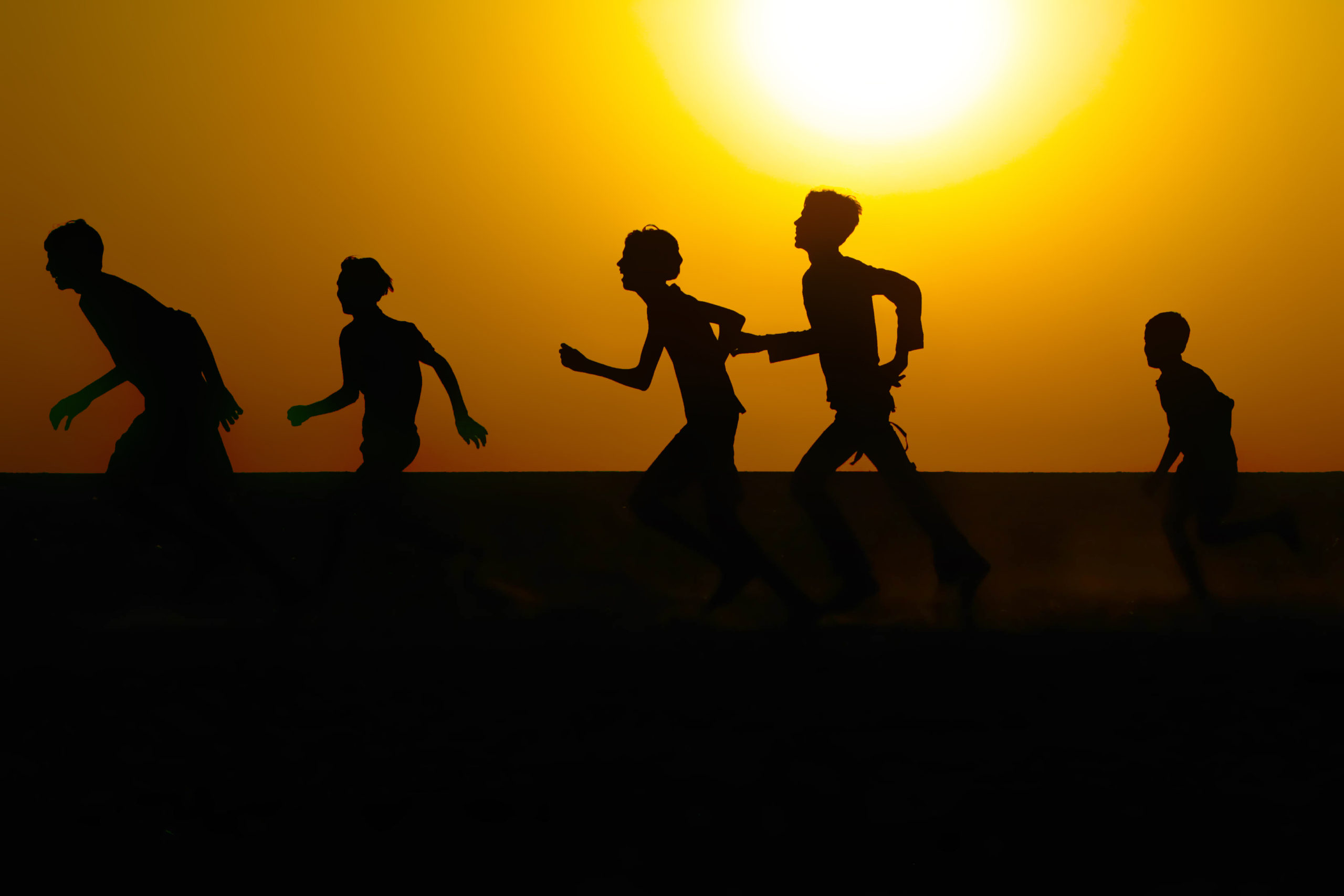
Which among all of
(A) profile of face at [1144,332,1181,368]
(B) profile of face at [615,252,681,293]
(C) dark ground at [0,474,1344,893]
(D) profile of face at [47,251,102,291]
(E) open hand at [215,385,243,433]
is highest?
(A) profile of face at [1144,332,1181,368]

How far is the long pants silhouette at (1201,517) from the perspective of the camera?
15.3 feet

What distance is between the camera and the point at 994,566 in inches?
197

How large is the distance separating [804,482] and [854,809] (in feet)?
5.83

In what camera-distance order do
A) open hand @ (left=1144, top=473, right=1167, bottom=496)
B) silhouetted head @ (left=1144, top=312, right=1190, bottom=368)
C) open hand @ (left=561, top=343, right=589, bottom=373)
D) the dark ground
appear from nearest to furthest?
the dark ground, open hand @ (left=561, top=343, right=589, bottom=373), silhouetted head @ (left=1144, top=312, right=1190, bottom=368), open hand @ (left=1144, top=473, right=1167, bottom=496)

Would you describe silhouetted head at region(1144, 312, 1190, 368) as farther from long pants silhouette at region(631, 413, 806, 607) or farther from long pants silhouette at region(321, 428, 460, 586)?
long pants silhouette at region(321, 428, 460, 586)

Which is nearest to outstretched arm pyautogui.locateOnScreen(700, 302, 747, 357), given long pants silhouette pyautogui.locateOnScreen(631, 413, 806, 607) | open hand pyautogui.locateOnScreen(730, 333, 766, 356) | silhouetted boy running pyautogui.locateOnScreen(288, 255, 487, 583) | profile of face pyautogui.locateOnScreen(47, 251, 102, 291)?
open hand pyautogui.locateOnScreen(730, 333, 766, 356)

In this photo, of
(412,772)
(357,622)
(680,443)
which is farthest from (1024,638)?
(357,622)

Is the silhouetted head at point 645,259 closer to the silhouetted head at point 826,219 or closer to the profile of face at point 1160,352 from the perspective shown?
the silhouetted head at point 826,219

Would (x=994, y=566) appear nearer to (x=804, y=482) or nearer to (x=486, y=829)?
(x=804, y=482)

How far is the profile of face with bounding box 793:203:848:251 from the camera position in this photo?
12.9ft

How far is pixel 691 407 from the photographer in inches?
155

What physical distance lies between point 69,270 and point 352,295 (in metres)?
1.21

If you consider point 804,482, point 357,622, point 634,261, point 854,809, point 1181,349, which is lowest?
point 854,809

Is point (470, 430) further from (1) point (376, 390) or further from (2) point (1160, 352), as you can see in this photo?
(2) point (1160, 352)
